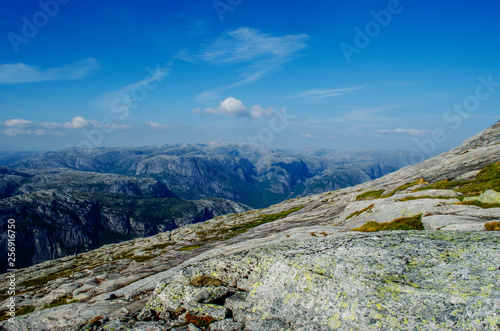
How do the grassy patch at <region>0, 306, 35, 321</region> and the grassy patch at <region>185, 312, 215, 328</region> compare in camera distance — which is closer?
the grassy patch at <region>185, 312, 215, 328</region>

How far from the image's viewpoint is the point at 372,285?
12.8 m

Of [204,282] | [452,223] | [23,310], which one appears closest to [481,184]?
[452,223]

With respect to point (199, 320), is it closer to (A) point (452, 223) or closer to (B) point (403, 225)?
(A) point (452, 223)

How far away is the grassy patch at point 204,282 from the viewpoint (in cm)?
1848

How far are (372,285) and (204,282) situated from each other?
1191cm

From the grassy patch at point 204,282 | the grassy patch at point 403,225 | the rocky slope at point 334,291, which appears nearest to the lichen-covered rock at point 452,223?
the rocky slope at point 334,291

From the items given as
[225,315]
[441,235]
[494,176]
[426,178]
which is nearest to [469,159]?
[426,178]

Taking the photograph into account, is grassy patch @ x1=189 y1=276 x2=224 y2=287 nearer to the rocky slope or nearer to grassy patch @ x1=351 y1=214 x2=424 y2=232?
the rocky slope

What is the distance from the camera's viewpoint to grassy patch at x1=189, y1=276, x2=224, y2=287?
728 inches

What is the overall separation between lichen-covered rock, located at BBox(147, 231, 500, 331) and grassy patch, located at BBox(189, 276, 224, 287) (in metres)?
0.47

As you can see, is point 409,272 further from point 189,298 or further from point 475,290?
point 189,298

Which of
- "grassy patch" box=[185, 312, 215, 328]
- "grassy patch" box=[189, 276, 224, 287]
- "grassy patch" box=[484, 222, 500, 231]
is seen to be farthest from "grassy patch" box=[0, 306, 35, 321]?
"grassy patch" box=[484, 222, 500, 231]

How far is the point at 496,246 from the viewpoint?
13172 mm

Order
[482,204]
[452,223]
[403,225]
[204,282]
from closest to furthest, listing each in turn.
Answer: [204,282] → [452,223] → [403,225] → [482,204]
